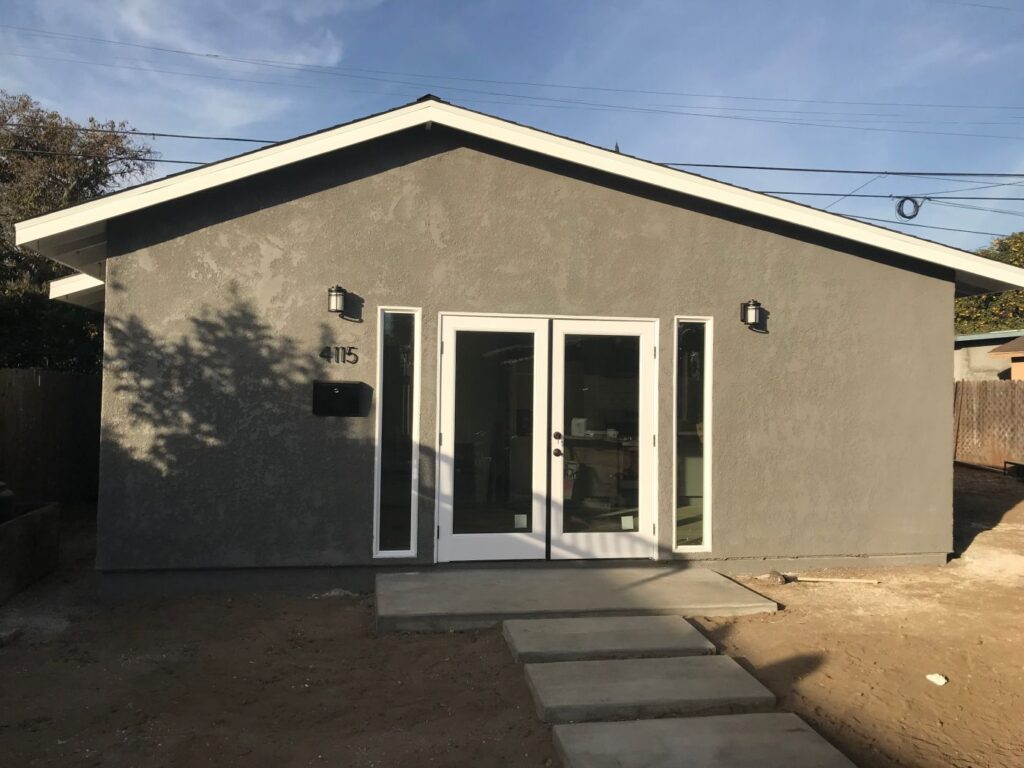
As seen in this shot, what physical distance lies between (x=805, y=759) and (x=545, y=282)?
4.43 m

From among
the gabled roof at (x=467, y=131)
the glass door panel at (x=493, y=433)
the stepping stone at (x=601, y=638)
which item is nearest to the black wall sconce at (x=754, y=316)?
the gabled roof at (x=467, y=131)

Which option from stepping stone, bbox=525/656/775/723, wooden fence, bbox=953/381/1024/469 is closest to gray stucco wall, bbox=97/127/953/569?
stepping stone, bbox=525/656/775/723

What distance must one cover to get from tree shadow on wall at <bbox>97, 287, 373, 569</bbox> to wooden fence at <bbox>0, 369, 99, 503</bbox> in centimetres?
318

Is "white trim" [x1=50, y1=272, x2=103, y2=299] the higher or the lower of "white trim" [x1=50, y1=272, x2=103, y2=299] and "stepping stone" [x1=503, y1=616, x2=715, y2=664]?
the higher

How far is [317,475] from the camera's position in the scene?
254 inches

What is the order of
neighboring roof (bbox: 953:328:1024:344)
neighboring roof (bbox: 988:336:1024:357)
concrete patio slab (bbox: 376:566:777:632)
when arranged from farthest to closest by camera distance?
neighboring roof (bbox: 953:328:1024:344), neighboring roof (bbox: 988:336:1024:357), concrete patio slab (bbox: 376:566:777:632)

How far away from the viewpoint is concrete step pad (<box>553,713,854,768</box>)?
135 inches

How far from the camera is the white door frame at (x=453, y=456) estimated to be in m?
6.62

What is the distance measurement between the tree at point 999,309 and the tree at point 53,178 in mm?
26805

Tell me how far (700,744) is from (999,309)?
2898 centimetres

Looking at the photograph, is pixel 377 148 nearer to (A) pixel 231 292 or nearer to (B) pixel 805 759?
(A) pixel 231 292

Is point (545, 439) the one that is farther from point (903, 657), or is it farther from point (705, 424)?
point (903, 657)

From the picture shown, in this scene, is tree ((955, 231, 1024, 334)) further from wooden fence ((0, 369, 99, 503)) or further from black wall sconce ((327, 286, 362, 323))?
wooden fence ((0, 369, 99, 503))

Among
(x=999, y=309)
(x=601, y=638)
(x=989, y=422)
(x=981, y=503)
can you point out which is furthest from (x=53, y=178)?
(x=999, y=309)
